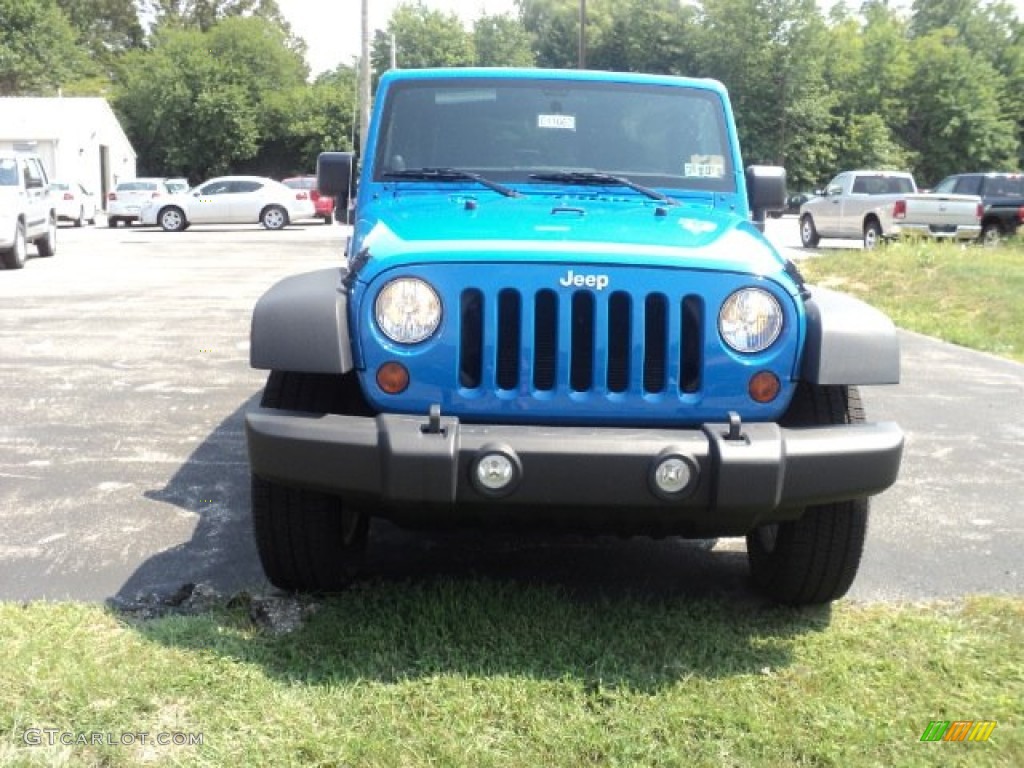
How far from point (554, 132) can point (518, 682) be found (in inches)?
93.9

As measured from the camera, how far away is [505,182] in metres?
4.35

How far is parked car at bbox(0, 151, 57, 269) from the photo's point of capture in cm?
1495

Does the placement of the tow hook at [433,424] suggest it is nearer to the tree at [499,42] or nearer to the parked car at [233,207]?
the parked car at [233,207]

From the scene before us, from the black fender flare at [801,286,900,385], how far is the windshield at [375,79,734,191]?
139 cm

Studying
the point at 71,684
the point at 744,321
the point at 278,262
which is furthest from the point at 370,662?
the point at 278,262

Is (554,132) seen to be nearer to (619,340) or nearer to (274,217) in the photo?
(619,340)

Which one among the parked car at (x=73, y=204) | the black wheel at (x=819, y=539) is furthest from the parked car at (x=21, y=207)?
the black wheel at (x=819, y=539)

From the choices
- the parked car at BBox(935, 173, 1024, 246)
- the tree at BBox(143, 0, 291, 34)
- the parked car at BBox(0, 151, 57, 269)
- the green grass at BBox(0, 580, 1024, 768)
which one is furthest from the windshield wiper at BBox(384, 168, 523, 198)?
the tree at BBox(143, 0, 291, 34)

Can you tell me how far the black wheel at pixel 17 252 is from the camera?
49.2 ft

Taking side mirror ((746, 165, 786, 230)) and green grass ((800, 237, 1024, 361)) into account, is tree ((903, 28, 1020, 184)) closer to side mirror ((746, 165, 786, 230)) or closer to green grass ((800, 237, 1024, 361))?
green grass ((800, 237, 1024, 361))

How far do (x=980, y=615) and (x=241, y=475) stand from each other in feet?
10.7

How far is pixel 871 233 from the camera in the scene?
67.3ft

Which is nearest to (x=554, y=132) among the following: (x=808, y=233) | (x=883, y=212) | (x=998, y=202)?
(x=883, y=212)

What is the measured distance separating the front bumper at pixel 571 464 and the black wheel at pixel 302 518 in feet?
0.75
